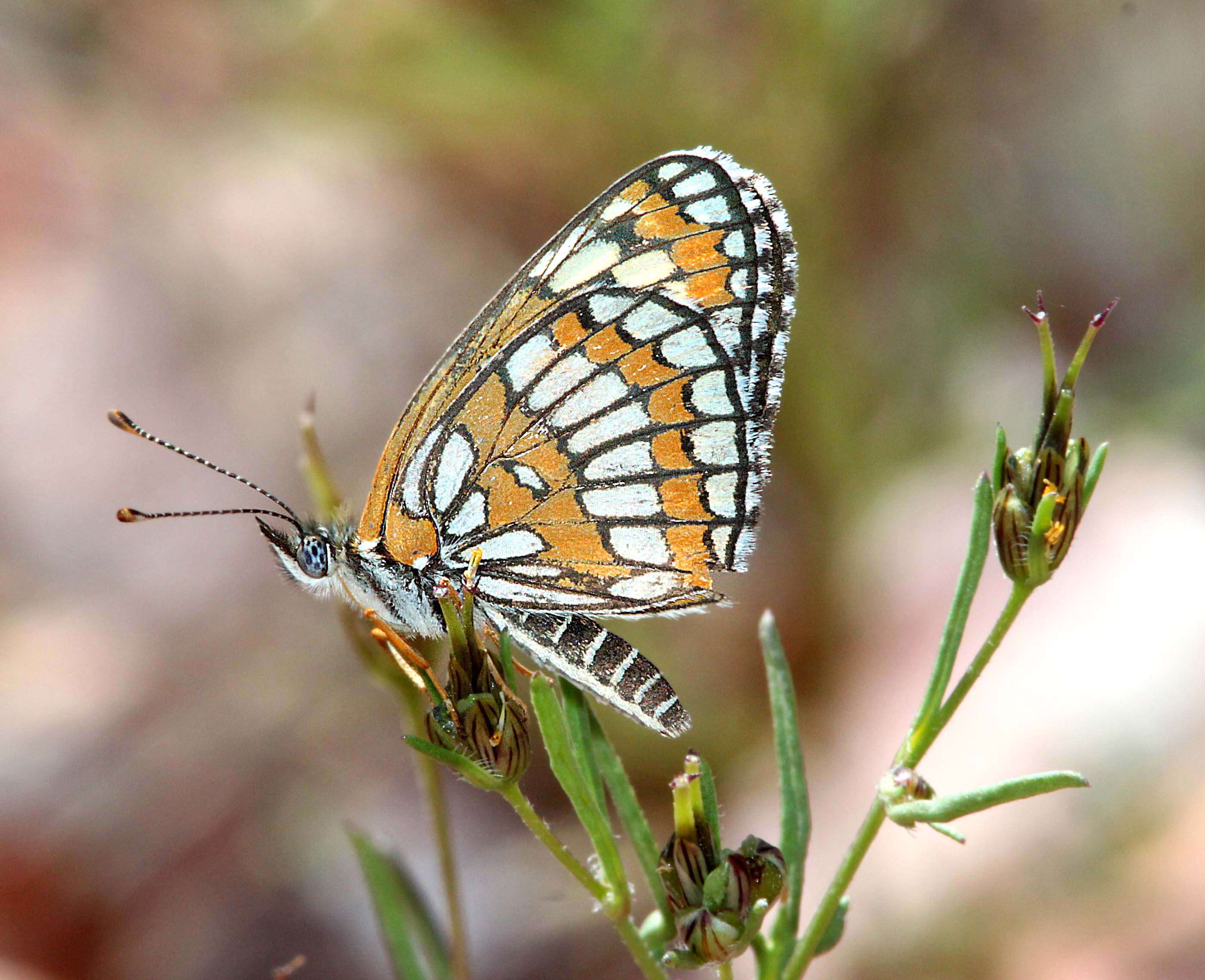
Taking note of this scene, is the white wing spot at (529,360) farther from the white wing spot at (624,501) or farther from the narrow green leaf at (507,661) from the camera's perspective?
the narrow green leaf at (507,661)

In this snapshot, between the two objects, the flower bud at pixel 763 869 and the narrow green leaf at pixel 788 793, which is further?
the narrow green leaf at pixel 788 793

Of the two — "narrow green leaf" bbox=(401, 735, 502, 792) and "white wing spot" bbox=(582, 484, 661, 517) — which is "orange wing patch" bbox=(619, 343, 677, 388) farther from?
"narrow green leaf" bbox=(401, 735, 502, 792)

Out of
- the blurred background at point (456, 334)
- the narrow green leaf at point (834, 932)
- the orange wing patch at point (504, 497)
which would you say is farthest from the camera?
the blurred background at point (456, 334)

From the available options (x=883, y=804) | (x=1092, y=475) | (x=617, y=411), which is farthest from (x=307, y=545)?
(x=1092, y=475)

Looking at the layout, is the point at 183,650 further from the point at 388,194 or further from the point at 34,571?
the point at 388,194

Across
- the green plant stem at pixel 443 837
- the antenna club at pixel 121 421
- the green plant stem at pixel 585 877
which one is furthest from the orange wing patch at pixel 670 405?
the antenna club at pixel 121 421

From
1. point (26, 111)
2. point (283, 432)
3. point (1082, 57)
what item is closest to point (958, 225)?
point (1082, 57)

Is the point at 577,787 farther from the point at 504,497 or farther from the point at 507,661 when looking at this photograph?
the point at 504,497
